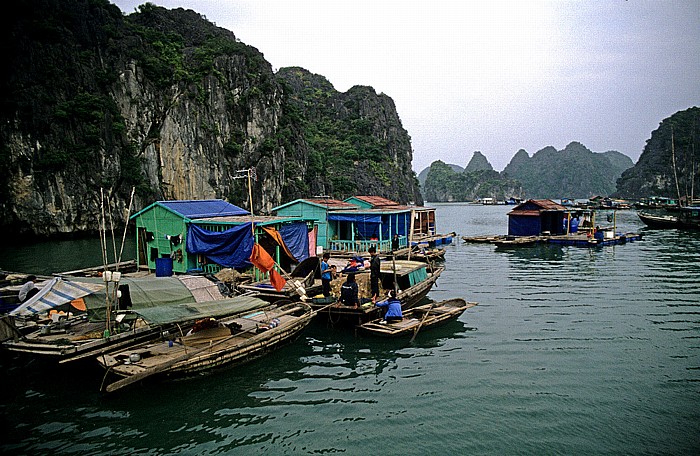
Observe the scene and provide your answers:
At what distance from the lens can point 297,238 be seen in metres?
18.9

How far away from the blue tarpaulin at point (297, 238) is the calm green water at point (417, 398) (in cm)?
541

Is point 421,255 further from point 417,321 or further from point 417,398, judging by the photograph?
point 417,398

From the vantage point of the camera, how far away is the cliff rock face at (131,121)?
3878 cm

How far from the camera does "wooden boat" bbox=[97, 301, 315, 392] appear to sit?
8.96 meters

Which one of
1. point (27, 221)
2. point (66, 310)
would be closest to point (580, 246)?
point (66, 310)

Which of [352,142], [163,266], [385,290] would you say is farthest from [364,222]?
[352,142]

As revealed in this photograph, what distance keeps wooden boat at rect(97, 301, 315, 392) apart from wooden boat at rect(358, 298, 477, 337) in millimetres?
1903

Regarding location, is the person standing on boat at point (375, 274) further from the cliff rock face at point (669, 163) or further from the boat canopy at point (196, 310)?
the cliff rock face at point (669, 163)

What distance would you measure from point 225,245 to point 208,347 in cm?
741

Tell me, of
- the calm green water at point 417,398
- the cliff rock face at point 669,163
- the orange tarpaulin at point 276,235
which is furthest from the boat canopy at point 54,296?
the cliff rock face at point 669,163

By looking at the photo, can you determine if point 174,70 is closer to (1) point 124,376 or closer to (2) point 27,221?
(2) point 27,221

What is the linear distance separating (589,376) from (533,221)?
27.8 m

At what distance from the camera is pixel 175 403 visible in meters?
8.83

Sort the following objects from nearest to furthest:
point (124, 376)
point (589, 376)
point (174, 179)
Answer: point (124, 376) < point (589, 376) < point (174, 179)
